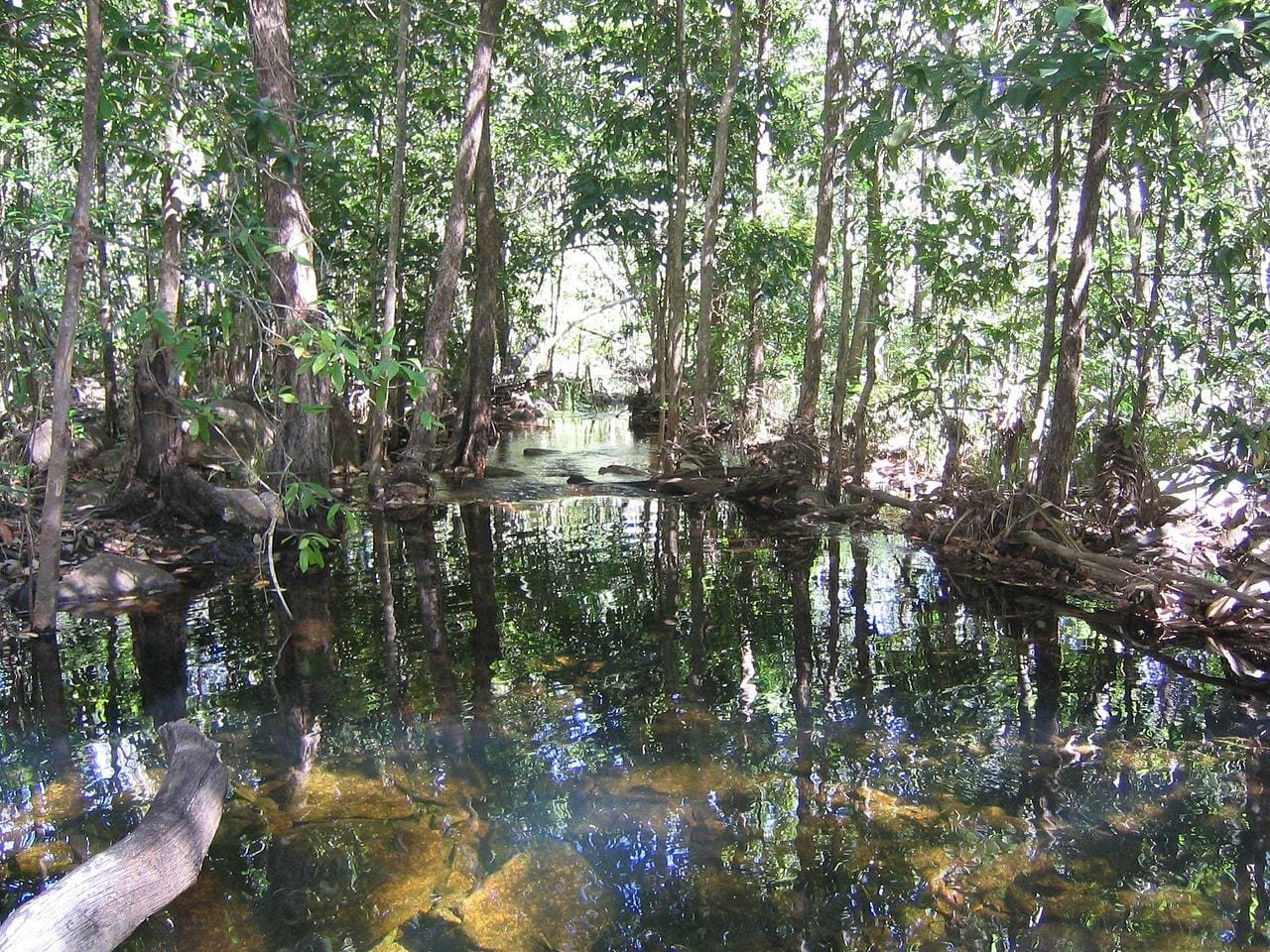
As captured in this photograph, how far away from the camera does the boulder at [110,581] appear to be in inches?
304

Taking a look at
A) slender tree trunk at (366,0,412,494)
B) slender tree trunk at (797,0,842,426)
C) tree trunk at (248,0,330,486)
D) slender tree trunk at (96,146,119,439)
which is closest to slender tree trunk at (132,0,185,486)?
slender tree trunk at (96,146,119,439)

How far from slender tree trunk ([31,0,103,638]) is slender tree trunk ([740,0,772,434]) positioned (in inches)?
435

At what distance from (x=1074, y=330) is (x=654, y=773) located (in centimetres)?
591

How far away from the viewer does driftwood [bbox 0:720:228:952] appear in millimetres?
2893

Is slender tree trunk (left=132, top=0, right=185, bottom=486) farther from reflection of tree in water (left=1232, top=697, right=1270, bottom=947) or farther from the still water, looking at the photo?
reflection of tree in water (left=1232, top=697, right=1270, bottom=947)

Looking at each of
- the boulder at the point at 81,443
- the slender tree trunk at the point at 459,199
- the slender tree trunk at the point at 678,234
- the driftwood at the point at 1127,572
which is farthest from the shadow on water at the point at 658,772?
the slender tree trunk at the point at 678,234

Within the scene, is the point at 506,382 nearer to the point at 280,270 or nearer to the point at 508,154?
the point at 508,154

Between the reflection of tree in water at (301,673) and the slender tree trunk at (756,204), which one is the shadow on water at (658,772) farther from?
the slender tree trunk at (756,204)

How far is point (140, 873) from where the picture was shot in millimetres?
3395

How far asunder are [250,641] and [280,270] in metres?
4.64

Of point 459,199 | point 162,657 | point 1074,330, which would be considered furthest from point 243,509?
point 1074,330

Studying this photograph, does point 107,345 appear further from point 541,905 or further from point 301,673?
point 541,905

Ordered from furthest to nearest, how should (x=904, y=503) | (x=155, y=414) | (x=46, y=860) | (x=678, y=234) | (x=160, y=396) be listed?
(x=678, y=234)
(x=904, y=503)
(x=160, y=396)
(x=155, y=414)
(x=46, y=860)

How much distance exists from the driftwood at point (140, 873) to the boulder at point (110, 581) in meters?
4.13
